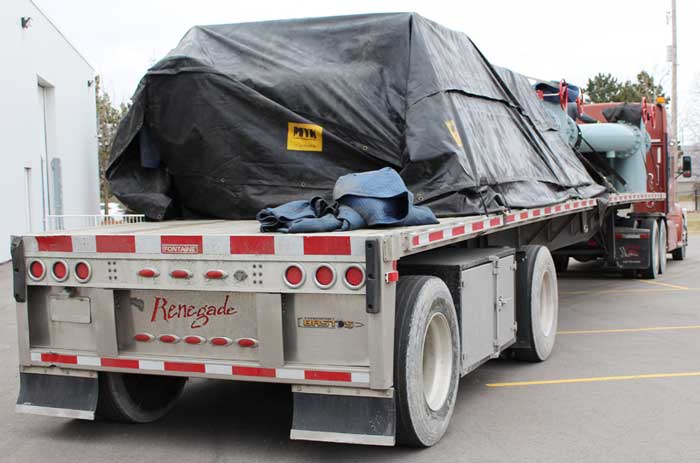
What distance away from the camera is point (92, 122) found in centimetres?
3331

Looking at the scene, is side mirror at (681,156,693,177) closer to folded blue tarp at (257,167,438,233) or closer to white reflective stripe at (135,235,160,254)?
folded blue tarp at (257,167,438,233)

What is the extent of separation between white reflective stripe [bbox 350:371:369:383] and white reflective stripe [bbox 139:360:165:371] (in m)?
1.30

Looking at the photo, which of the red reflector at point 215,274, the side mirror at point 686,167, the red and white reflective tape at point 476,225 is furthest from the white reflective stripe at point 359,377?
the side mirror at point 686,167

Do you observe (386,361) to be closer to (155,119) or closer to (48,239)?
(48,239)

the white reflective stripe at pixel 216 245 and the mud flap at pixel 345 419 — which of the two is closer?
the mud flap at pixel 345 419

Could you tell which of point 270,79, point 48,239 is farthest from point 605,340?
point 48,239

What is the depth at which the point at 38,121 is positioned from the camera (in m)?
24.2

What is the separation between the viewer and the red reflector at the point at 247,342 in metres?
5.10

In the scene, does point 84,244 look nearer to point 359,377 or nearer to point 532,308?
point 359,377

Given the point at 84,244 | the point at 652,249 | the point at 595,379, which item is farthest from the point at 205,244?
the point at 652,249

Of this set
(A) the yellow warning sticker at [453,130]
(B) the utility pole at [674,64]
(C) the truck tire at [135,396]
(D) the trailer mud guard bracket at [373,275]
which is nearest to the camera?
(D) the trailer mud guard bracket at [373,275]

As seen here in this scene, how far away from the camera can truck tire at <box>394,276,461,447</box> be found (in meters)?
5.02

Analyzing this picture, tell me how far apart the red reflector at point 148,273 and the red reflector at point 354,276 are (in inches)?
50.8

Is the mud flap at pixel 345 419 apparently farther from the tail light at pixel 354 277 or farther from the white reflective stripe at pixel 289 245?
the white reflective stripe at pixel 289 245
